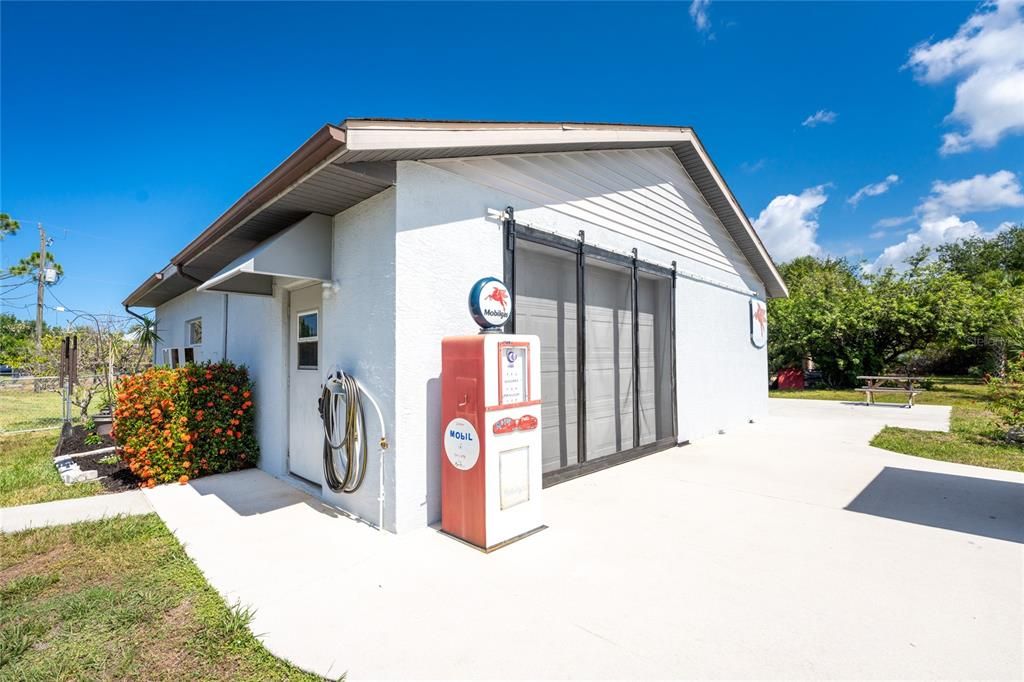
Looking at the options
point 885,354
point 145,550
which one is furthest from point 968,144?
point 145,550

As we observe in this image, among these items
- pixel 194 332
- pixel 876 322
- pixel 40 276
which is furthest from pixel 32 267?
pixel 876 322

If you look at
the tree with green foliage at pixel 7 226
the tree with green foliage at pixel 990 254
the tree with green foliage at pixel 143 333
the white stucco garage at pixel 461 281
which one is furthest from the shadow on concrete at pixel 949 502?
the tree with green foliage at pixel 990 254

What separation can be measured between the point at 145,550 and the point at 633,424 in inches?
221

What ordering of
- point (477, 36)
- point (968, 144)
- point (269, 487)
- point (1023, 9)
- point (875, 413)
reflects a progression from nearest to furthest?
point (269, 487)
point (1023, 9)
point (477, 36)
point (875, 413)
point (968, 144)

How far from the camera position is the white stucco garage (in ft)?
11.9

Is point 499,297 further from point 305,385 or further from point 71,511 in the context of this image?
point 71,511

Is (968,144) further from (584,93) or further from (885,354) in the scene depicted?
(584,93)

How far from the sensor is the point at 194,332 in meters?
9.01

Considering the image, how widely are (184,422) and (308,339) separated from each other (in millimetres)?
1956

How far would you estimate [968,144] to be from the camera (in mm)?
15984

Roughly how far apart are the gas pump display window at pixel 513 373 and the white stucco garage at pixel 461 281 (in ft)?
2.38

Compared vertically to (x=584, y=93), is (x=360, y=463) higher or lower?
lower

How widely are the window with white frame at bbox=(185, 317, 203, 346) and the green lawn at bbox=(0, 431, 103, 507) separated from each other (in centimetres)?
270

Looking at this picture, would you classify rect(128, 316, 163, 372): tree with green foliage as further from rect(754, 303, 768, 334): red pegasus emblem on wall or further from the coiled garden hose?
rect(754, 303, 768, 334): red pegasus emblem on wall
